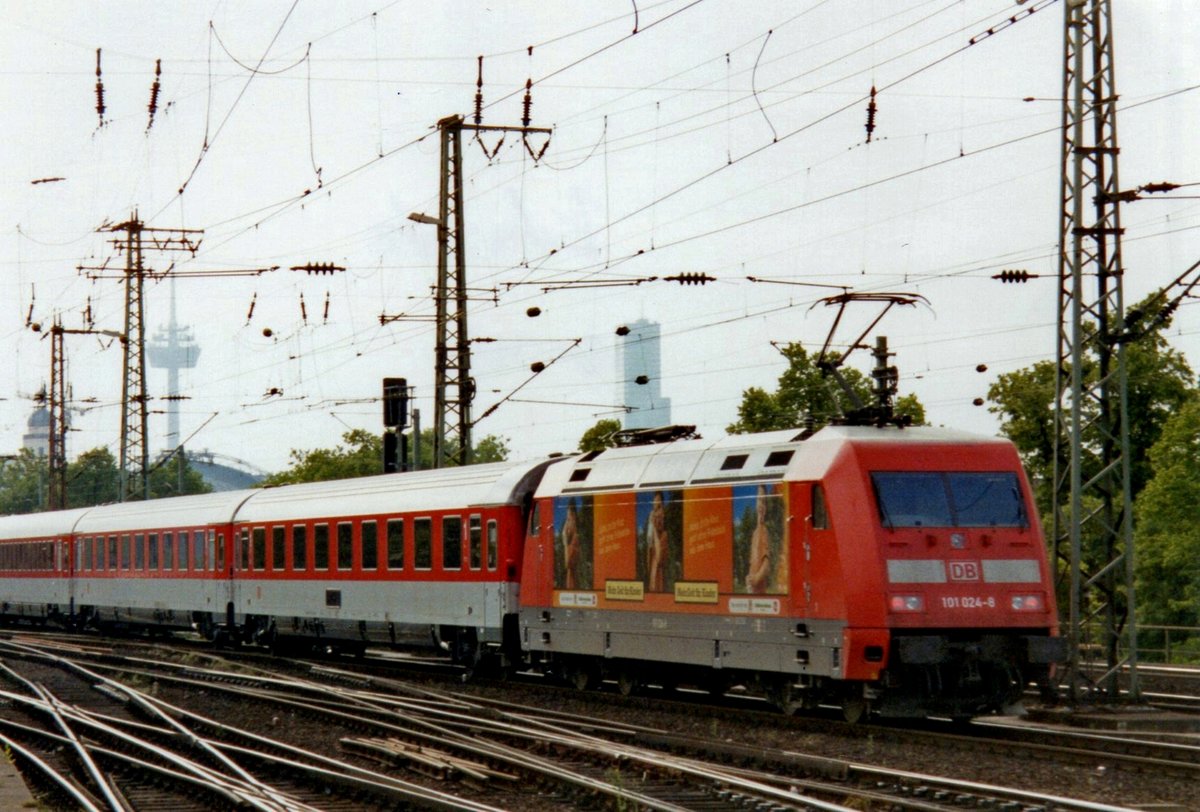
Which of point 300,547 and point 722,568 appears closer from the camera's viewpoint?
point 722,568

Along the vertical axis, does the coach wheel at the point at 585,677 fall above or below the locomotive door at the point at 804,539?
below

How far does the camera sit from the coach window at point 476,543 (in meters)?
26.2

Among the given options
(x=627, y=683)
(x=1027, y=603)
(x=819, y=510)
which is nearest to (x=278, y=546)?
(x=627, y=683)

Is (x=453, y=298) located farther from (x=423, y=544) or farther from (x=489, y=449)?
(x=489, y=449)

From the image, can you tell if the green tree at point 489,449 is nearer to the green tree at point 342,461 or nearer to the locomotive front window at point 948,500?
the green tree at point 342,461

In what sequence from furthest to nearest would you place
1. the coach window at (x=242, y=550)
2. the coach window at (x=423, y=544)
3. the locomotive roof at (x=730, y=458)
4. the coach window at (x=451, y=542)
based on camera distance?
1. the coach window at (x=242, y=550)
2. the coach window at (x=423, y=544)
3. the coach window at (x=451, y=542)
4. the locomotive roof at (x=730, y=458)

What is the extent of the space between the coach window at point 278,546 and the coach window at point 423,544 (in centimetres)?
595

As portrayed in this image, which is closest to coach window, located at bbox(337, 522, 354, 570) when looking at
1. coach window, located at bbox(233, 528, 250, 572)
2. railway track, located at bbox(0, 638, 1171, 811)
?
coach window, located at bbox(233, 528, 250, 572)

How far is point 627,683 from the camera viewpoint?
75.9 ft

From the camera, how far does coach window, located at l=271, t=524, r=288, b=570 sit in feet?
110

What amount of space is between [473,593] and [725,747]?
10597 mm

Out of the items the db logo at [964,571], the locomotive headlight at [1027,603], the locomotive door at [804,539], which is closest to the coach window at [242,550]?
the locomotive door at [804,539]

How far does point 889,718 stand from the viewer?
20.4 metres

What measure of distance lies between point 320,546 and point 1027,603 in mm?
16029
